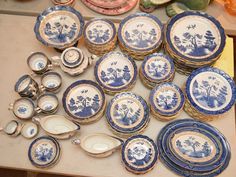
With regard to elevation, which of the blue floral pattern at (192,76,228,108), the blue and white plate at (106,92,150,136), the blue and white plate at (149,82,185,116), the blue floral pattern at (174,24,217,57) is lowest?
the blue and white plate at (106,92,150,136)

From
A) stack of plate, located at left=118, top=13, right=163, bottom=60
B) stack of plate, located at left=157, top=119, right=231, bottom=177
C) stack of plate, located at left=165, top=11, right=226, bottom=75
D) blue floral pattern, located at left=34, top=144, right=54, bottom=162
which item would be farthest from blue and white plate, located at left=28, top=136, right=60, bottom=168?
stack of plate, located at left=165, top=11, right=226, bottom=75

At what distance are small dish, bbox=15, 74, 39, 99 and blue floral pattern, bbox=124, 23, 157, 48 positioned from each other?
1.48ft

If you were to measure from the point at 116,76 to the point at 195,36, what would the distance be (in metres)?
0.40

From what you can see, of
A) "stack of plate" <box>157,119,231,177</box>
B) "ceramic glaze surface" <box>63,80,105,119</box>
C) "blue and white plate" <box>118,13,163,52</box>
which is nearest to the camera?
"stack of plate" <box>157,119,231,177</box>

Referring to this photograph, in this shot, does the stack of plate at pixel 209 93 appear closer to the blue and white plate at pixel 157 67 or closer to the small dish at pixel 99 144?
the blue and white plate at pixel 157 67

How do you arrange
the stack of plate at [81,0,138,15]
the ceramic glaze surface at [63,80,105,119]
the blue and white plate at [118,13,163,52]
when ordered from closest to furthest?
1. the ceramic glaze surface at [63,80,105,119]
2. the blue and white plate at [118,13,163,52]
3. the stack of plate at [81,0,138,15]

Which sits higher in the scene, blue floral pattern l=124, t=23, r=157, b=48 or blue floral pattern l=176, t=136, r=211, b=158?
blue floral pattern l=124, t=23, r=157, b=48

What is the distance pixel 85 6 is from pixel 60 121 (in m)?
0.64

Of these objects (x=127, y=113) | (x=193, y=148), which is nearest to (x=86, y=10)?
(x=127, y=113)

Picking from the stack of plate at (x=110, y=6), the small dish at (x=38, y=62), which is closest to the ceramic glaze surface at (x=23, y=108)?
the small dish at (x=38, y=62)

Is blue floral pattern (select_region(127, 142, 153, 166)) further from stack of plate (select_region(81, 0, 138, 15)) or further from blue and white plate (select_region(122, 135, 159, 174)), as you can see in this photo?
stack of plate (select_region(81, 0, 138, 15))

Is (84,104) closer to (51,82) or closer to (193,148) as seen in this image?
(51,82)

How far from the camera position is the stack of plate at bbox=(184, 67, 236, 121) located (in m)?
1.12

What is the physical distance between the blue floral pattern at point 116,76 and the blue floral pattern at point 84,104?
8 centimetres
